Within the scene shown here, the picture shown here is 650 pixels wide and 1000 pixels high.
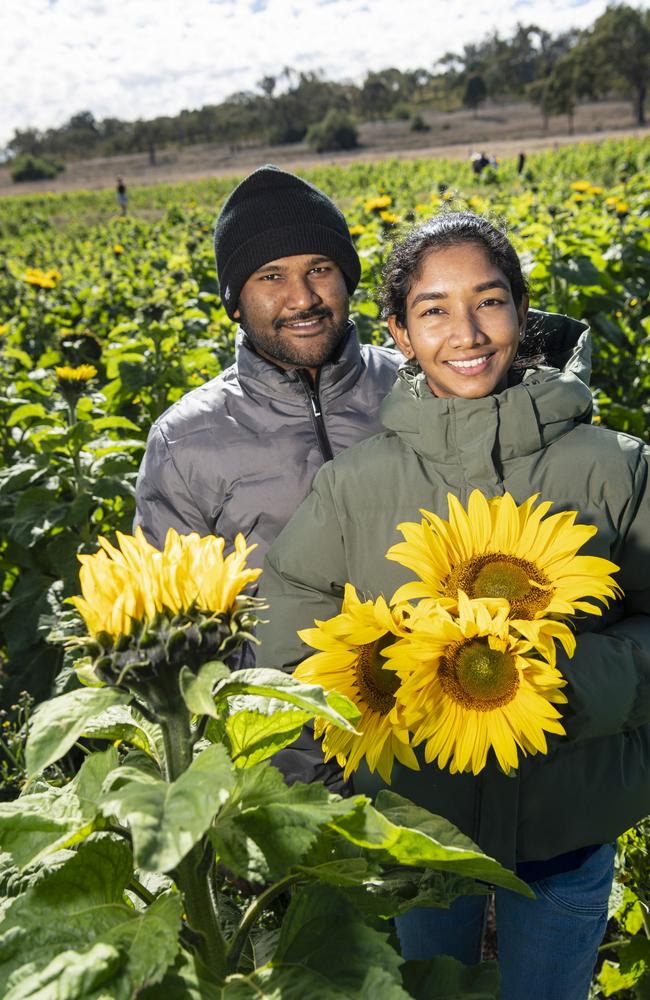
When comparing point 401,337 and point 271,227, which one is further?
point 271,227

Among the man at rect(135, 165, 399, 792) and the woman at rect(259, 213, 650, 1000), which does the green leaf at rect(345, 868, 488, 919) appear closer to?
the woman at rect(259, 213, 650, 1000)

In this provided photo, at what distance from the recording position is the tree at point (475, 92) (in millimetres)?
78562

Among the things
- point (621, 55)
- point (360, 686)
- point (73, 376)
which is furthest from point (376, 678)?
point (621, 55)

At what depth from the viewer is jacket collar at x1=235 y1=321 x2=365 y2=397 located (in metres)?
2.14

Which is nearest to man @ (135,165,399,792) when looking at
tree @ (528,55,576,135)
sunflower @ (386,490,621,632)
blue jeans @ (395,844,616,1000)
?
blue jeans @ (395,844,616,1000)

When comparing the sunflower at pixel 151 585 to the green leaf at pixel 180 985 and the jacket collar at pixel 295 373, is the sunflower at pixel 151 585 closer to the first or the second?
the green leaf at pixel 180 985

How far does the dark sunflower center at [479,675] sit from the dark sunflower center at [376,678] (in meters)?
0.10

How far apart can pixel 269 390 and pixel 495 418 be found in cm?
86

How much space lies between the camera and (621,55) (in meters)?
57.5

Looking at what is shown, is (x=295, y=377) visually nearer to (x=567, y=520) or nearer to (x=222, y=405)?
(x=222, y=405)

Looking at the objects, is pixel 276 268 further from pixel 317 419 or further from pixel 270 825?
pixel 270 825

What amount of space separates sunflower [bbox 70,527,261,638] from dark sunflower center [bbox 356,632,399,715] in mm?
344

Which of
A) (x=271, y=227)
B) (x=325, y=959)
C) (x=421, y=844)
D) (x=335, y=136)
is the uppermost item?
(x=335, y=136)

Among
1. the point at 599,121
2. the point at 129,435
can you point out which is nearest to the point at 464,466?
the point at 129,435
